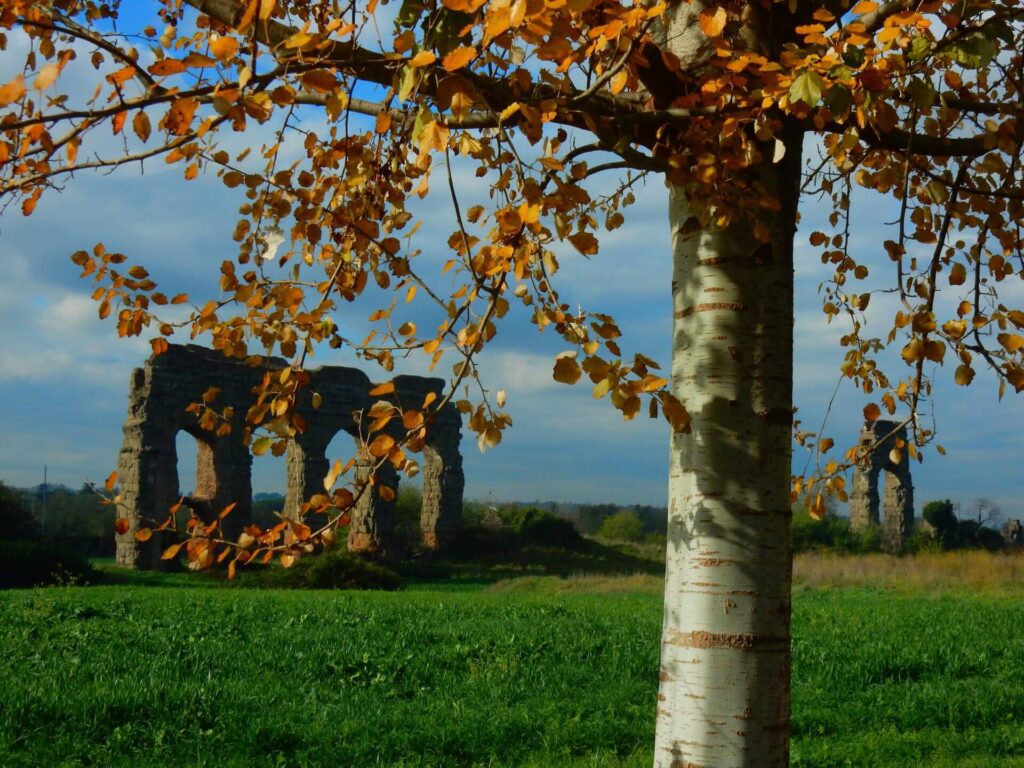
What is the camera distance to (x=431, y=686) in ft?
25.3

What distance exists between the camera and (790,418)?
134 inches

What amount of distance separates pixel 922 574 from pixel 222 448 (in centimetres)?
2013

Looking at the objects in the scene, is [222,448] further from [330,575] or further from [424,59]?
[424,59]

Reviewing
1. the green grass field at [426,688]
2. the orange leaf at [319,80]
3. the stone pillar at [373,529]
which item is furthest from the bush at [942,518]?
the orange leaf at [319,80]

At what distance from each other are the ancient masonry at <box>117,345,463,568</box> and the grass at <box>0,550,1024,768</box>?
15689mm

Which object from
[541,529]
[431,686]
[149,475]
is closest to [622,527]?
[541,529]

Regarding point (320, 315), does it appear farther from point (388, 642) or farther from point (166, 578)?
point (166, 578)

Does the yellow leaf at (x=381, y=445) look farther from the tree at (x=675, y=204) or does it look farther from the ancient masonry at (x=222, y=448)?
the ancient masonry at (x=222, y=448)

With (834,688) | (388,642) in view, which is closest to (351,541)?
(388,642)

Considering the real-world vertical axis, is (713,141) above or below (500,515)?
above

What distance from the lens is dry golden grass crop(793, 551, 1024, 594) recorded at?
19172 millimetres

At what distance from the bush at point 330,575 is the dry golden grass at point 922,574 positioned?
9769mm

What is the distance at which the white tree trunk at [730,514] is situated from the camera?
10.4 ft

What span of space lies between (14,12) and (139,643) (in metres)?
7.00
